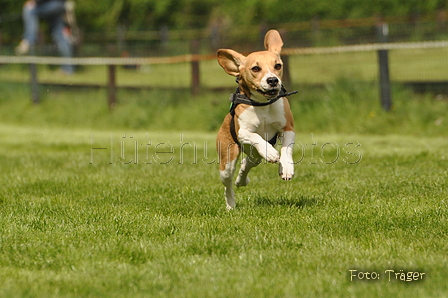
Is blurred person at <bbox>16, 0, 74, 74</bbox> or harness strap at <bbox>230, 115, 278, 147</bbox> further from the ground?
blurred person at <bbox>16, 0, 74, 74</bbox>

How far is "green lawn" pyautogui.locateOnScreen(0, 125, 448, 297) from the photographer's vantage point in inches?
173

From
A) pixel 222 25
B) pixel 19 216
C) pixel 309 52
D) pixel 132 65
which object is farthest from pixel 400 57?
pixel 222 25

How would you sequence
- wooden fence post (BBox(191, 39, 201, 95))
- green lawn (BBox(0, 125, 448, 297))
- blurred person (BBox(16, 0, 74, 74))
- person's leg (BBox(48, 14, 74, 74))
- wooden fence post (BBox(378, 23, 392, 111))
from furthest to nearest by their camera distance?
blurred person (BBox(16, 0, 74, 74))
person's leg (BBox(48, 14, 74, 74))
wooden fence post (BBox(191, 39, 201, 95))
wooden fence post (BBox(378, 23, 392, 111))
green lawn (BBox(0, 125, 448, 297))

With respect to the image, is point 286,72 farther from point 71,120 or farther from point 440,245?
point 440,245

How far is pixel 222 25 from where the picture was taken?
1197 inches

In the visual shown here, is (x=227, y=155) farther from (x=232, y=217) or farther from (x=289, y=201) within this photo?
(x=289, y=201)

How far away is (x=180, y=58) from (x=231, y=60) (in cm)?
1033

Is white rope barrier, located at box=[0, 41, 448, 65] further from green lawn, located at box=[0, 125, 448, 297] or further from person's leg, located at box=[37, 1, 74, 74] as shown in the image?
green lawn, located at box=[0, 125, 448, 297]

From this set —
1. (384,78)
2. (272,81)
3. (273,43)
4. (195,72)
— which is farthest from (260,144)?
(195,72)

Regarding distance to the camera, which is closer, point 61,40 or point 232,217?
point 232,217

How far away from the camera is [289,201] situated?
6992 millimetres

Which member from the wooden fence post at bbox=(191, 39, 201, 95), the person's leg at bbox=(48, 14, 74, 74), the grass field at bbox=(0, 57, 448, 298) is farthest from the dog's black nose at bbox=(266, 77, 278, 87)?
the person's leg at bbox=(48, 14, 74, 74)

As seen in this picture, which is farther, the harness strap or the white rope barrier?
the white rope barrier

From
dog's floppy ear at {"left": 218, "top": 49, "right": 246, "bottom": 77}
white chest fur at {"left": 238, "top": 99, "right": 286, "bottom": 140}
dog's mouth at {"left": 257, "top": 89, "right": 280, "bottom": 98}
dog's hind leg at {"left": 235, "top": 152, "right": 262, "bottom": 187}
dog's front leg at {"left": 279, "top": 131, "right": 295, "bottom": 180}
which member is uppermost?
dog's floppy ear at {"left": 218, "top": 49, "right": 246, "bottom": 77}
